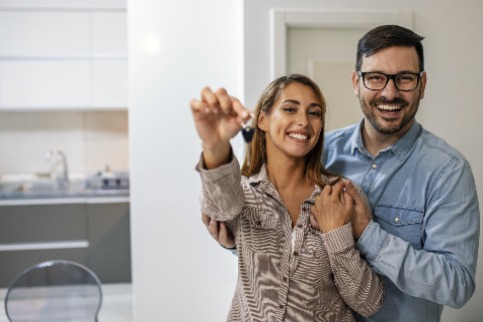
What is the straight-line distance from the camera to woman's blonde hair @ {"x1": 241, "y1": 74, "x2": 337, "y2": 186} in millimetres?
1419

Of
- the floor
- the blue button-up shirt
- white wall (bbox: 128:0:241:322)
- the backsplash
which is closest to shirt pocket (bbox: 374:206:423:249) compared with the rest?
the blue button-up shirt

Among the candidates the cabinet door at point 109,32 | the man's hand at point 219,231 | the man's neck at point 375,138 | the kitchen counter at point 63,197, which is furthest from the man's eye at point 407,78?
the cabinet door at point 109,32

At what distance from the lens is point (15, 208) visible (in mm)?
4582

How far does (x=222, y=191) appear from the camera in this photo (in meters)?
1.19

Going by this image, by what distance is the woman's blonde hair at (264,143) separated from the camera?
142 cm

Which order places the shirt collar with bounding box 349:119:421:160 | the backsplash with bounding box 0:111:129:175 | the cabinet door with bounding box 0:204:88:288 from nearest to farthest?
the shirt collar with bounding box 349:119:421:160, the cabinet door with bounding box 0:204:88:288, the backsplash with bounding box 0:111:129:175

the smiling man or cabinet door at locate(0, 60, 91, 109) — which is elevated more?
cabinet door at locate(0, 60, 91, 109)

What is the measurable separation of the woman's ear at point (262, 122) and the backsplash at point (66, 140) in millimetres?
4047

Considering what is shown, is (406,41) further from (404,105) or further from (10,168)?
(10,168)

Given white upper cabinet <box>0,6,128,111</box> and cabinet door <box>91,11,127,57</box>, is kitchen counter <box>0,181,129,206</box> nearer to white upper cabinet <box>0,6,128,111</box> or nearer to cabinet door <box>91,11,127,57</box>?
white upper cabinet <box>0,6,128,111</box>

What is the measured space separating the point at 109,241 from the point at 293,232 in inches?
141

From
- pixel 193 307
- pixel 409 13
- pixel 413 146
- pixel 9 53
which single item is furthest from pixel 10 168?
pixel 413 146

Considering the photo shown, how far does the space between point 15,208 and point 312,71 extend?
2873mm

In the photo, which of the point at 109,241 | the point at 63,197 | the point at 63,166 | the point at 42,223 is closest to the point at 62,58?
the point at 63,166
